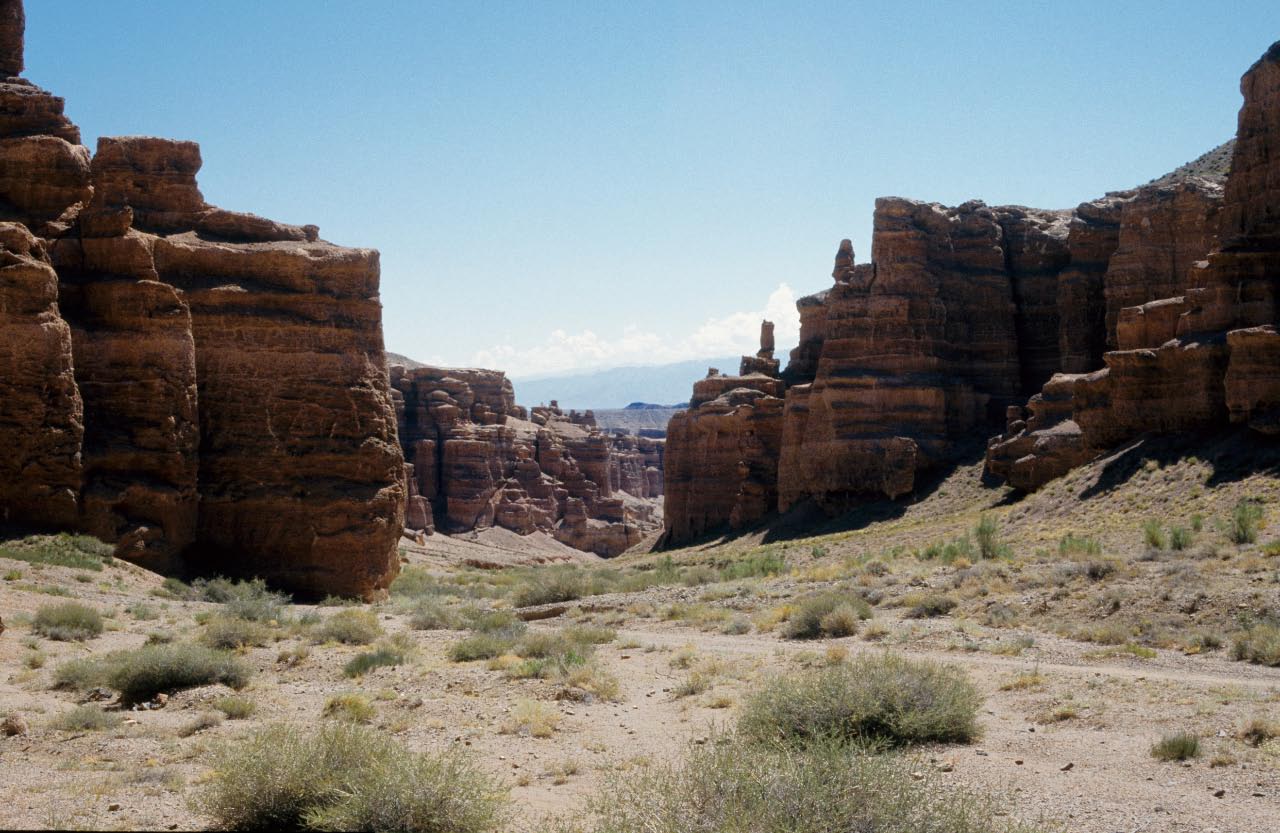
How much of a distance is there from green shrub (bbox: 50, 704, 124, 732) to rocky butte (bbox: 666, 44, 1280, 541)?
27161mm

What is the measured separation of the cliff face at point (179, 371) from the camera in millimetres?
24375

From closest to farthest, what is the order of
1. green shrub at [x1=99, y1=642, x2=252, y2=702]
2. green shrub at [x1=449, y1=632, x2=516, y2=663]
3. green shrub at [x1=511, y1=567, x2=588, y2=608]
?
green shrub at [x1=99, y1=642, x2=252, y2=702]
green shrub at [x1=449, y1=632, x2=516, y2=663]
green shrub at [x1=511, y1=567, x2=588, y2=608]

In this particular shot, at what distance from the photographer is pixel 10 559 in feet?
73.0

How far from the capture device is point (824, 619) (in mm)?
19078

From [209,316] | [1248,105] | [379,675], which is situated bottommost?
[379,675]

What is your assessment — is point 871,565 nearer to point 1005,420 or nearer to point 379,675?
point 379,675

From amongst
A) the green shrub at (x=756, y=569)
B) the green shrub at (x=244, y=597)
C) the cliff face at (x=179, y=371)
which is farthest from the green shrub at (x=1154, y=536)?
the cliff face at (x=179, y=371)

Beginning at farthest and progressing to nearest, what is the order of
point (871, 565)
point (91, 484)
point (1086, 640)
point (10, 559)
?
point (871, 565) < point (91, 484) < point (10, 559) < point (1086, 640)

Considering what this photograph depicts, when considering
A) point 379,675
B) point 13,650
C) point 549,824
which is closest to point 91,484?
point 13,650

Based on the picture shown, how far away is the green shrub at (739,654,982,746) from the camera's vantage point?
10.6 meters

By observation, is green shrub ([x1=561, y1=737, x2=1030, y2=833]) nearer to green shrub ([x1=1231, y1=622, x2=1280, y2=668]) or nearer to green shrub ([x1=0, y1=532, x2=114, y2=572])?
green shrub ([x1=1231, y1=622, x2=1280, y2=668])

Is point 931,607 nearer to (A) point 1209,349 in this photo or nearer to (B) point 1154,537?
(B) point 1154,537

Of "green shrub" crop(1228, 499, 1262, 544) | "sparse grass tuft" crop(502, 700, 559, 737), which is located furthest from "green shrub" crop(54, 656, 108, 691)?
"green shrub" crop(1228, 499, 1262, 544)

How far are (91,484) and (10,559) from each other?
308 centimetres
